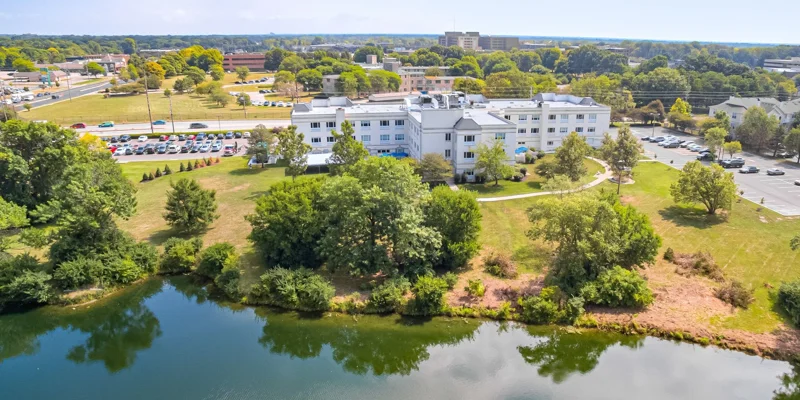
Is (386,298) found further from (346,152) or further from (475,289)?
(346,152)

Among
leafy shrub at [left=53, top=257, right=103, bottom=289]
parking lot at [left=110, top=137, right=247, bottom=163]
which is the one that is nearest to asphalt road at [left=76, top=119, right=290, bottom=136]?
parking lot at [left=110, top=137, right=247, bottom=163]

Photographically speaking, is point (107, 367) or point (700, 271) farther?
point (700, 271)

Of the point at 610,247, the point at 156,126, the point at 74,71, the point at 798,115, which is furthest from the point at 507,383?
the point at 74,71

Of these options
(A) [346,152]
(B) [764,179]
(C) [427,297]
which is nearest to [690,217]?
(B) [764,179]

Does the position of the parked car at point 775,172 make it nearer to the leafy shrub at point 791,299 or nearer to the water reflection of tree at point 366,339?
the leafy shrub at point 791,299

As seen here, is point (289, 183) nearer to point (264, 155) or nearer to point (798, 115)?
point (264, 155)

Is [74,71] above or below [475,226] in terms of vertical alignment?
above

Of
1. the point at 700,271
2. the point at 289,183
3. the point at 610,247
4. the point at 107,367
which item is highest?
the point at 289,183
